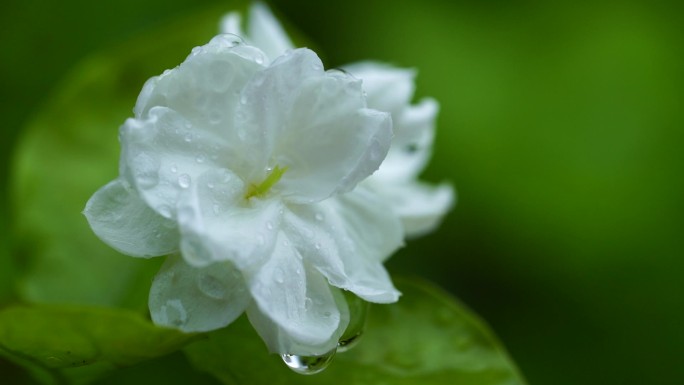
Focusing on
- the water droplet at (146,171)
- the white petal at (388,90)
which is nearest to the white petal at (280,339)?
the water droplet at (146,171)

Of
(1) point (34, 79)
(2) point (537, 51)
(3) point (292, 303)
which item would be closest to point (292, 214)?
(3) point (292, 303)

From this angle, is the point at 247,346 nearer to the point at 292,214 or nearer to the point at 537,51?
the point at 292,214

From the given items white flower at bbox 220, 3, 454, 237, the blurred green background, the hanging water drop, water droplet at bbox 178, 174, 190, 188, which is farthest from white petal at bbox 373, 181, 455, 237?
the blurred green background

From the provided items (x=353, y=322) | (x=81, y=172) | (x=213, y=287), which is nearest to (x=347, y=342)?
(x=353, y=322)

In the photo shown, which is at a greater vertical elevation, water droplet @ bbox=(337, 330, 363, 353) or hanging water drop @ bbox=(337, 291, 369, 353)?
hanging water drop @ bbox=(337, 291, 369, 353)

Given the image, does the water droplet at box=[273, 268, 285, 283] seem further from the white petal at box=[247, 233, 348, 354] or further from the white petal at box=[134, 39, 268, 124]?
the white petal at box=[134, 39, 268, 124]

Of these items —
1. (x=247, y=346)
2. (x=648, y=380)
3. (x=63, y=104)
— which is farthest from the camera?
(x=648, y=380)

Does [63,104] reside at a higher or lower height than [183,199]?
lower
